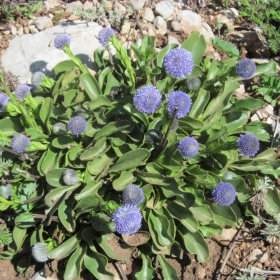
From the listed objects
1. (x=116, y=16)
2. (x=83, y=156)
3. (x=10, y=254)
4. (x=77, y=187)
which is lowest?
(x=10, y=254)

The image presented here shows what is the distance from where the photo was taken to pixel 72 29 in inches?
187

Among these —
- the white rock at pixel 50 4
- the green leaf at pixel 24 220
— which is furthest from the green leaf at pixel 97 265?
the white rock at pixel 50 4

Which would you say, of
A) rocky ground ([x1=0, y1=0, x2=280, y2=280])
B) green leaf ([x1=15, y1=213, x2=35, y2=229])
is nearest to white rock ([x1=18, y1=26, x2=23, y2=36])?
rocky ground ([x1=0, y1=0, x2=280, y2=280])

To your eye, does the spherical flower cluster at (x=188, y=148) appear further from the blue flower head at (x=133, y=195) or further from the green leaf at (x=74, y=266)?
the green leaf at (x=74, y=266)

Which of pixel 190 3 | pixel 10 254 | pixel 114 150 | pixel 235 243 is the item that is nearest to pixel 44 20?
pixel 190 3

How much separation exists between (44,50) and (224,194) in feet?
9.40

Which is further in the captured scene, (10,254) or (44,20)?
(44,20)

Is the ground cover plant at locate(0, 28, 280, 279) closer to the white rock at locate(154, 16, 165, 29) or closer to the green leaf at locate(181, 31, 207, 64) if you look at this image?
the green leaf at locate(181, 31, 207, 64)

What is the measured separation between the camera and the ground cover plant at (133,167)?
125 inches

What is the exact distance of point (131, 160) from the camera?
10.7 feet

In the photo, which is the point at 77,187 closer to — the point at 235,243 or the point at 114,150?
the point at 114,150

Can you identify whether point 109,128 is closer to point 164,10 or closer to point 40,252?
point 40,252

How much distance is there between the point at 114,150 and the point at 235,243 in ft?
4.70

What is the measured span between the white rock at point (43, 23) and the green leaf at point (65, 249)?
291 centimetres
